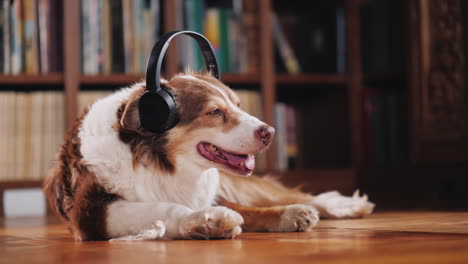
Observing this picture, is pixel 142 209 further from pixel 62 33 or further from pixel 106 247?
pixel 62 33

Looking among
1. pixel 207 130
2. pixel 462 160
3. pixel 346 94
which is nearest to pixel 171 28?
pixel 346 94

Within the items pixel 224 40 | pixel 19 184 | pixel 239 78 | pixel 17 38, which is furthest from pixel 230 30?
pixel 19 184

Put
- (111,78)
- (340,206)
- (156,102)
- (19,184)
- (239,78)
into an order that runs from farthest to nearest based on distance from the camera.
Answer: (239,78) < (111,78) < (19,184) < (340,206) < (156,102)

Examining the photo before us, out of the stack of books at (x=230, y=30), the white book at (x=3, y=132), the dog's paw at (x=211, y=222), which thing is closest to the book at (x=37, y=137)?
the white book at (x=3, y=132)

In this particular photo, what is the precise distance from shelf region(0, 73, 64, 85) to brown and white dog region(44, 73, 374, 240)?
1.41 metres

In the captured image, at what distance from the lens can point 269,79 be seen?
3.11 metres

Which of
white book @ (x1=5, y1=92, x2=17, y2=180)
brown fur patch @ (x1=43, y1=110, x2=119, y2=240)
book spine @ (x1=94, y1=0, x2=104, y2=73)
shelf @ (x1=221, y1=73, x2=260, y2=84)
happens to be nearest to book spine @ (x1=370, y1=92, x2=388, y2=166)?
shelf @ (x1=221, y1=73, x2=260, y2=84)

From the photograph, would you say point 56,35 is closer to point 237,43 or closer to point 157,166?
point 237,43

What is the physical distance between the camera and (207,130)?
1.50 m

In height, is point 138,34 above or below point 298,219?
above

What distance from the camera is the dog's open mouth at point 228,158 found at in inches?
58.7

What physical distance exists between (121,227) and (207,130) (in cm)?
29

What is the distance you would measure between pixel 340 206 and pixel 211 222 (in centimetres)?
76

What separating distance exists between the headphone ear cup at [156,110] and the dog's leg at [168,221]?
17cm
